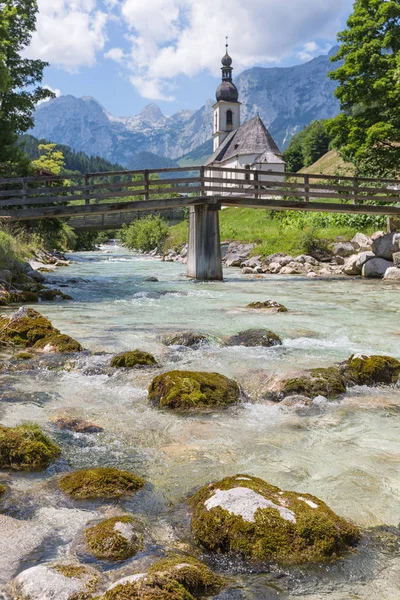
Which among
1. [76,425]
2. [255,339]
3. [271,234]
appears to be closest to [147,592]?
[76,425]

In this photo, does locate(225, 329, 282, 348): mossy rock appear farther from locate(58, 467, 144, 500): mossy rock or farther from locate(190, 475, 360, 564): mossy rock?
locate(190, 475, 360, 564): mossy rock

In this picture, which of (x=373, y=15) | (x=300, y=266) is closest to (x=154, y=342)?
(x=300, y=266)

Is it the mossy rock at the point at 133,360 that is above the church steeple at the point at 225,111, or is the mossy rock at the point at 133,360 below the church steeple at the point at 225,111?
below

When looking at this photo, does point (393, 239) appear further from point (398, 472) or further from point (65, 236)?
point (65, 236)

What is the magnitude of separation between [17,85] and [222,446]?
27.5 metres

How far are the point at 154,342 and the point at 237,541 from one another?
6173 mm

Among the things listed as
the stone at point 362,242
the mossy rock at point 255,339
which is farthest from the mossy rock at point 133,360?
the stone at point 362,242

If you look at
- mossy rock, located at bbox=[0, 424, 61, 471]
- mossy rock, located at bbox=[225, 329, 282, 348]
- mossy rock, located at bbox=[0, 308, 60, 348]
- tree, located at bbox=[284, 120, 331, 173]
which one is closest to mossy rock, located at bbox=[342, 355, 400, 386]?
mossy rock, located at bbox=[225, 329, 282, 348]

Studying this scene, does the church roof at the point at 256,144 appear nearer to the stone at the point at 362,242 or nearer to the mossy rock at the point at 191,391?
the stone at the point at 362,242

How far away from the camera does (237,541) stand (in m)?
3.20

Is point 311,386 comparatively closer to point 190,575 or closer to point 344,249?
point 190,575

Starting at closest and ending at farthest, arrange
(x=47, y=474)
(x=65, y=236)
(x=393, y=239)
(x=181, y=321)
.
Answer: (x=47, y=474) → (x=181, y=321) → (x=393, y=239) → (x=65, y=236)

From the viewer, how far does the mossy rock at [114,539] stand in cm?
312

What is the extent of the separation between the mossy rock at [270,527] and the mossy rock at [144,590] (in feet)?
2.14
